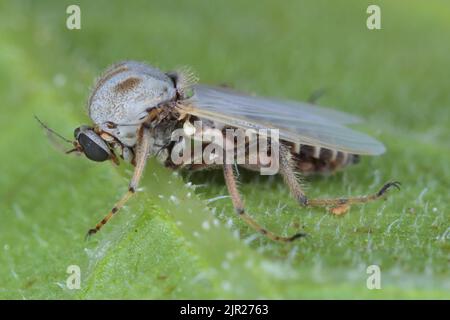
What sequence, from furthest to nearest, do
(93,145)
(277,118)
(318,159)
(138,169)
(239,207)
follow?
1. (318,159)
2. (277,118)
3. (93,145)
4. (138,169)
5. (239,207)

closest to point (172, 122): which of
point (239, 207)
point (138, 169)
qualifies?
point (138, 169)

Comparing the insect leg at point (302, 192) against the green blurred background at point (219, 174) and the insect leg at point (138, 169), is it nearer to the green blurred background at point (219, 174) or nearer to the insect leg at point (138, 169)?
the green blurred background at point (219, 174)

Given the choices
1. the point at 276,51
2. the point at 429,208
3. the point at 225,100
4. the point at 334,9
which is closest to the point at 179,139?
the point at 225,100

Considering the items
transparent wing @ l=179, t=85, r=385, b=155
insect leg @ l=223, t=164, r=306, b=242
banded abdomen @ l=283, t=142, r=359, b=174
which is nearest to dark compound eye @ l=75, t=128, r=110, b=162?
transparent wing @ l=179, t=85, r=385, b=155

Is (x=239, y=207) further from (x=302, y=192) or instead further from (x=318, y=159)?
(x=318, y=159)

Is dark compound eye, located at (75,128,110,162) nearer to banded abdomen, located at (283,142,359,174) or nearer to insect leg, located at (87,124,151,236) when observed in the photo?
insect leg, located at (87,124,151,236)

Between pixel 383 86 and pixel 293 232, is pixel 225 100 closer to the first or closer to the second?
pixel 293 232

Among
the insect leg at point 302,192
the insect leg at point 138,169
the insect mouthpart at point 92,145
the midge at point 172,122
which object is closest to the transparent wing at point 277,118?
the midge at point 172,122
